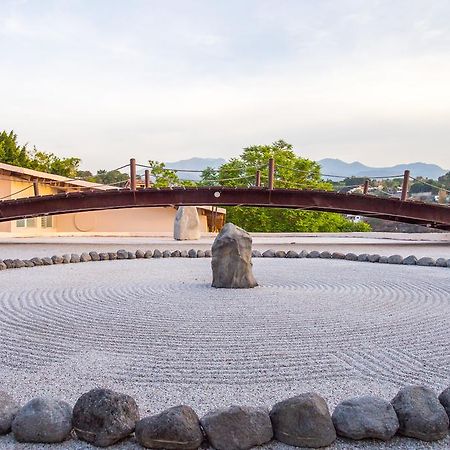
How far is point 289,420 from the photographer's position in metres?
1.90

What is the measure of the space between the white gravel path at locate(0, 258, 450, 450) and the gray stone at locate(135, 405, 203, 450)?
0.37 feet

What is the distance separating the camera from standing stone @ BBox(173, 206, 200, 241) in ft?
47.4

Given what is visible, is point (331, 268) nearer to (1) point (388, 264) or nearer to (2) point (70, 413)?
(1) point (388, 264)

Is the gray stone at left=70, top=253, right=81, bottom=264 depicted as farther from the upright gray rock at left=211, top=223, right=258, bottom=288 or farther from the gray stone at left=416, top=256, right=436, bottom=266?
the gray stone at left=416, top=256, right=436, bottom=266

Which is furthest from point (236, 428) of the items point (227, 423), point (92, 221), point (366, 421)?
point (92, 221)

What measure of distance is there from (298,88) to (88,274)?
7.40m

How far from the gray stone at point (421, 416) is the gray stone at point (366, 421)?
0.14 ft

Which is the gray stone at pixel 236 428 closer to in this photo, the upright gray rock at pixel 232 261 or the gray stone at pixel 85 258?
the upright gray rock at pixel 232 261

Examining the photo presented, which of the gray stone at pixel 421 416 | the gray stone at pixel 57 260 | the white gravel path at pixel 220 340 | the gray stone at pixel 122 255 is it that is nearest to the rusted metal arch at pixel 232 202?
the gray stone at pixel 122 255

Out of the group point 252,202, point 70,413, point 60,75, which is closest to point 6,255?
point 60,75

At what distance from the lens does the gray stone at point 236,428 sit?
1848 mm

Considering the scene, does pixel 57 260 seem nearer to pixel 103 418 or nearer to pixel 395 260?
pixel 395 260

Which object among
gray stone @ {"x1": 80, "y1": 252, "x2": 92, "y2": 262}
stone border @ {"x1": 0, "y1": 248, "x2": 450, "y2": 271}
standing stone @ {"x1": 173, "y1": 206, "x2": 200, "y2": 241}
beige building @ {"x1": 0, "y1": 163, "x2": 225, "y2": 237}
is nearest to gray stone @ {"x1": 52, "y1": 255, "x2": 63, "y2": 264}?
stone border @ {"x1": 0, "y1": 248, "x2": 450, "y2": 271}

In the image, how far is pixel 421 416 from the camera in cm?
194
